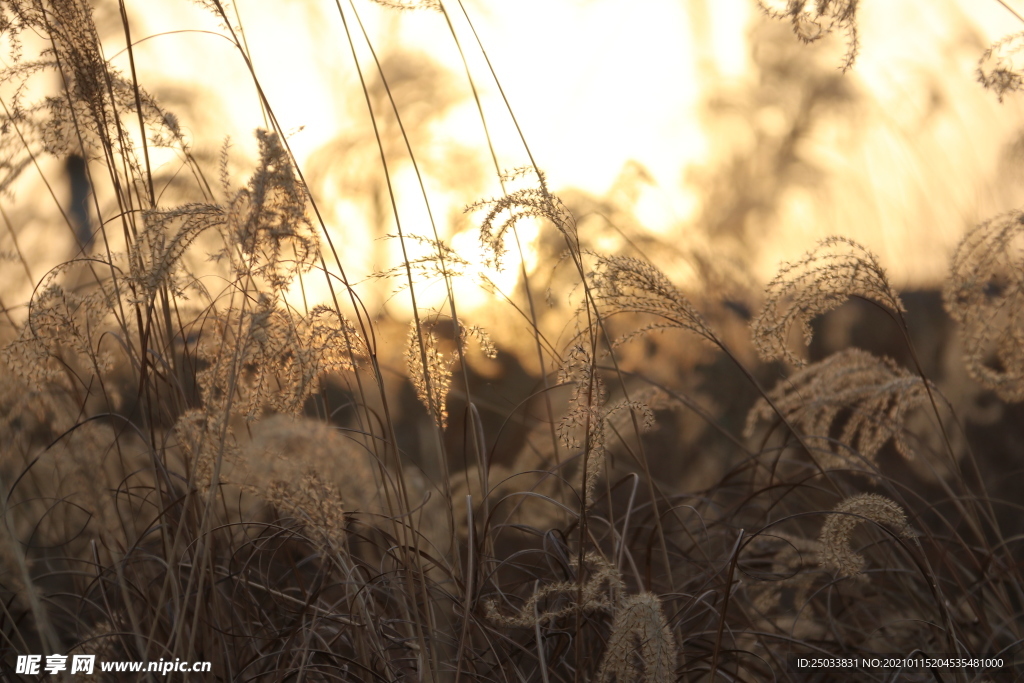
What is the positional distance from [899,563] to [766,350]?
1.97ft

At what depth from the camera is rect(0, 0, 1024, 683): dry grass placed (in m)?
0.71

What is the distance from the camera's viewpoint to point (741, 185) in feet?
5.94

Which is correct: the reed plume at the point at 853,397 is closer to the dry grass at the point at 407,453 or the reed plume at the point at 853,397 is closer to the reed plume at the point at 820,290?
the dry grass at the point at 407,453

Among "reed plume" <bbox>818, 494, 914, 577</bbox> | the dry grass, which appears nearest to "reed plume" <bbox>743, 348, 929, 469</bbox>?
the dry grass

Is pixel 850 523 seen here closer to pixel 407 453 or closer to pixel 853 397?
pixel 853 397

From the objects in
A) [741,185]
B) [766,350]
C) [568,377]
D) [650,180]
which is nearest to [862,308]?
[741,185]

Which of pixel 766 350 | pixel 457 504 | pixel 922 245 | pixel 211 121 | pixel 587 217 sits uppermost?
pixel 211 121

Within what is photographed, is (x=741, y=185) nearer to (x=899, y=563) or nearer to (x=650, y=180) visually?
(x=650, y=180)

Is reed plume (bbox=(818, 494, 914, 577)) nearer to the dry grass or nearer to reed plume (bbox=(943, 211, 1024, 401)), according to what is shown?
the dry grass

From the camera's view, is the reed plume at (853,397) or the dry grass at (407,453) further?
the reed plume at (853,397)

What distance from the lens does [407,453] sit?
972 mm

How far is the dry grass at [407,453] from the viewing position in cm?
71

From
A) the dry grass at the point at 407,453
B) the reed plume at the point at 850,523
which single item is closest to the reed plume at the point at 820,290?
the dry grass at the point at 407,453

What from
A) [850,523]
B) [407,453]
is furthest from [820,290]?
[407,453]
